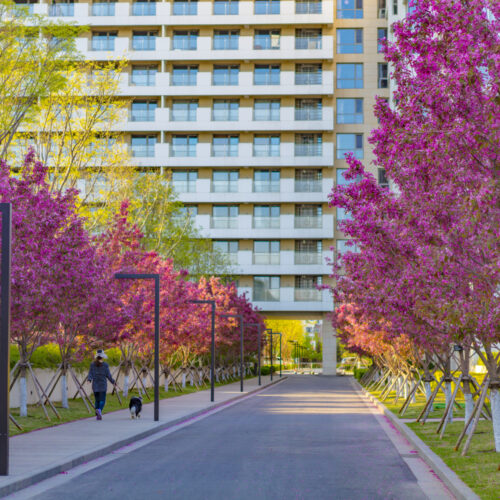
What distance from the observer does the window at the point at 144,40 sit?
265 ft

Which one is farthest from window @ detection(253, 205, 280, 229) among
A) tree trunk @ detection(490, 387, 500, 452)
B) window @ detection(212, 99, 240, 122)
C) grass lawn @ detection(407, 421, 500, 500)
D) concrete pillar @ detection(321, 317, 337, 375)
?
tree trunk @ detection(490, 387, 500, 452)

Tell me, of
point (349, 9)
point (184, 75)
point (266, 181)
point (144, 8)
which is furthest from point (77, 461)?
point (349, 9)

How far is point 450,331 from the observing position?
44.9 feet

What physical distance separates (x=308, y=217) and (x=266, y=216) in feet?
12.8

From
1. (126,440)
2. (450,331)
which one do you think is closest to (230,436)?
(126,440)

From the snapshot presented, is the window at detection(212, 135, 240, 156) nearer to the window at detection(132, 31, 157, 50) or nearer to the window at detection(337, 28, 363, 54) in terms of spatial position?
the window at detection(132, 31, 157, 50)

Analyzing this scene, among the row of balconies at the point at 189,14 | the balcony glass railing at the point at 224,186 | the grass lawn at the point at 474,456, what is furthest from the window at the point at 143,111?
the grass lawn at the point at 474,456

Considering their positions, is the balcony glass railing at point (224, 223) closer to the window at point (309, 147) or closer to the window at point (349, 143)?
the window at point (309, 147)

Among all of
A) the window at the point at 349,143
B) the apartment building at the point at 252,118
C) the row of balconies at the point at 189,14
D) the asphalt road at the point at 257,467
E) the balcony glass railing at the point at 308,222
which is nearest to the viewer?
the asphalt road at the point at 257,467

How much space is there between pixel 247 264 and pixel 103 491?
217 feet

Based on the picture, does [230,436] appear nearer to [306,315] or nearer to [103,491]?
[103,491]

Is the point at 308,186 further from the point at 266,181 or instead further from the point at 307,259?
the point at 307,259

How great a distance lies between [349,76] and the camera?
82.1 meters

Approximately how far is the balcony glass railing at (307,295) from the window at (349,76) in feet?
66.1
